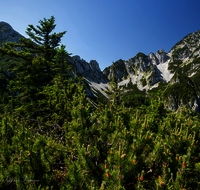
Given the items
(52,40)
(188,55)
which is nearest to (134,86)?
(188,55)

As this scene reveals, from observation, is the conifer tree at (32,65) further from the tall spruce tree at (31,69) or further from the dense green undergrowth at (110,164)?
the dense green undergrowth at (110,164)

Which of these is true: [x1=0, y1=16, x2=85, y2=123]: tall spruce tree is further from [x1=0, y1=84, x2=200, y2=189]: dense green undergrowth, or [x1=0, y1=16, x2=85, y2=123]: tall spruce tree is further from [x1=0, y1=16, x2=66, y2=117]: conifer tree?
[x1=0, y1=84, x2=200, y2=189]: dense green undergrowth

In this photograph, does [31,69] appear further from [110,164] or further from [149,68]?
[149,68]

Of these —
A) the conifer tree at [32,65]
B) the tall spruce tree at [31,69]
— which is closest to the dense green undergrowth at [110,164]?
the tall spruce tree at [31,69]

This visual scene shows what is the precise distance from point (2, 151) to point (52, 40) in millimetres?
17531

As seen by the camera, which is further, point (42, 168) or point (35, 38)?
point (35, 38)

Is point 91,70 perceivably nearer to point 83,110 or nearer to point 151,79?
point 151,79

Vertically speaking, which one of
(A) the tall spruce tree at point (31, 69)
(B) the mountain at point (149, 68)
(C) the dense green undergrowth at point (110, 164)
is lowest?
(C) the dense green undergrowth at point (110, 164)

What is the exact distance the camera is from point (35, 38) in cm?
1466

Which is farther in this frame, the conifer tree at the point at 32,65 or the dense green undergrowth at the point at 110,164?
the conifer tree at the point at 32,65

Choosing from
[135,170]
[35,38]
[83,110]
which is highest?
[35,38]

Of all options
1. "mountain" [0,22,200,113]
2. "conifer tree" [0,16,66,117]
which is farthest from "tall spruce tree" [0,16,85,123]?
"mountain" [0,22,200,113]

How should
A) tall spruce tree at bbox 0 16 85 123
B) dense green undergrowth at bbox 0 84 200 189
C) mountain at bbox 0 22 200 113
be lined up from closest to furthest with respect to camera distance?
dense green undergrowth at bbox 0 84 200 189 < tall spruce tree at bbox 0 16 85 123 < mountain at bbox 0 22 200 113

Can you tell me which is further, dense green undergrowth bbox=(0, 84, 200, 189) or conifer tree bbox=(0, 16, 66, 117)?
conifer tree bbox=(0, 16, 66, 117)
